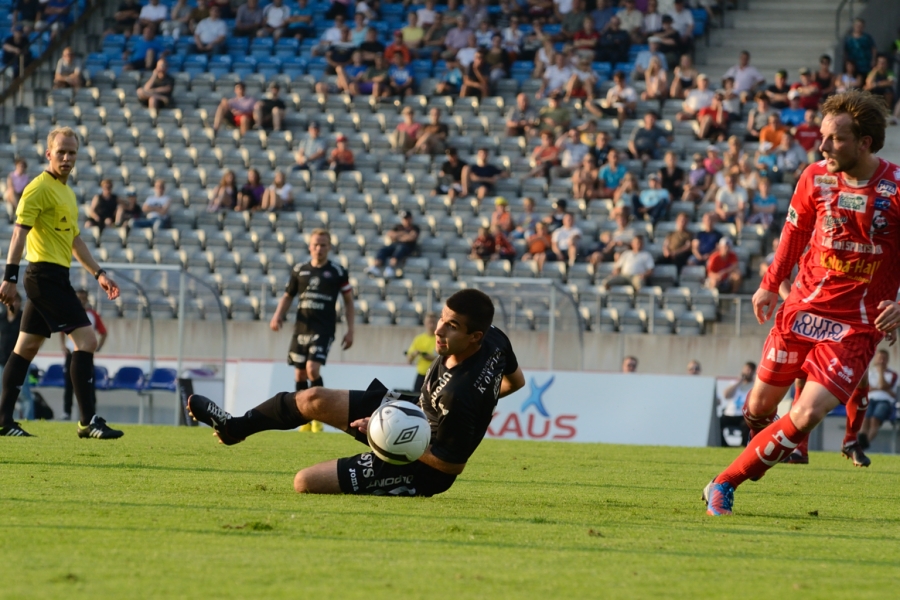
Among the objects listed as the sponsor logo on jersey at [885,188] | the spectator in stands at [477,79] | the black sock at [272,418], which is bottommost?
the black sock at [272,418]

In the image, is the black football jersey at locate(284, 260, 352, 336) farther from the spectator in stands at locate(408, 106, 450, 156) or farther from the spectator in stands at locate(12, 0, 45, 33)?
the spectator in stands at locate(12, 0, 45, 33)

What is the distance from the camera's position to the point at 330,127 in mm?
25688

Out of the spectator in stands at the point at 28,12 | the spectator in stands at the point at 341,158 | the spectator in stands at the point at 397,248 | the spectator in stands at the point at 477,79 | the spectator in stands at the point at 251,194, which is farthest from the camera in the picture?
the spectator in stands at the point at 28,12

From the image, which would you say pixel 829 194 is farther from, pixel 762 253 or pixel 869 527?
pixel 762 253

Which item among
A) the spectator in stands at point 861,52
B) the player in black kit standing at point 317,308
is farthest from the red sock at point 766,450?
the spectator in stands at point 861,52

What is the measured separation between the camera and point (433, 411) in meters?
7.24

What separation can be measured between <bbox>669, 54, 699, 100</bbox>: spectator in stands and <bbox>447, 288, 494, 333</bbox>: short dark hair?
716 inches

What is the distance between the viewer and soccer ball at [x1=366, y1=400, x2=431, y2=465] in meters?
6.83

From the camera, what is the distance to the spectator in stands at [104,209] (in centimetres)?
2347

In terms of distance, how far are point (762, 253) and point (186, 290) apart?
906 centimetres

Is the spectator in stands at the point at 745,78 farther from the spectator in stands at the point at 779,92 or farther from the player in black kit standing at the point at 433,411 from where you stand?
the player in black kit standing at the point at 433,411

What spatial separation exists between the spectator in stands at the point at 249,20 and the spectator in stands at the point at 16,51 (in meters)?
4.52

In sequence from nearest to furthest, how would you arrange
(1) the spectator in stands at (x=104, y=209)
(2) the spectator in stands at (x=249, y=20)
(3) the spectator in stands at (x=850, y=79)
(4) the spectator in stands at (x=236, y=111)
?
(3) the spectator in stands at (x=850, y=79) < (1) the spectator in stands at (x=104, y=209) < (4) the spectator in stands at (x=236, y=111) < (2) the spectator in stands at (x=249, y=20)

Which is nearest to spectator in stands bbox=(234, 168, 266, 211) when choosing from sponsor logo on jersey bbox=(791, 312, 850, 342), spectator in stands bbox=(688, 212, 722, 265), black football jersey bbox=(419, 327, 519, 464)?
spectator in stands bbox=(688, 212, 722, 265)
